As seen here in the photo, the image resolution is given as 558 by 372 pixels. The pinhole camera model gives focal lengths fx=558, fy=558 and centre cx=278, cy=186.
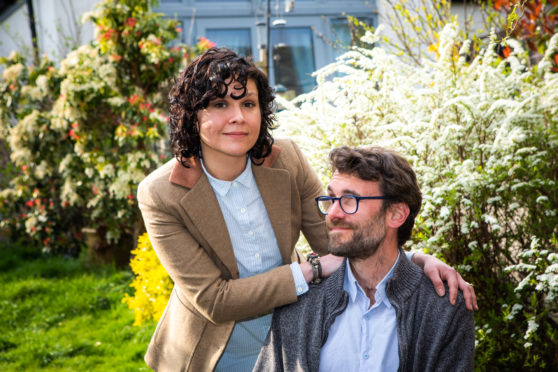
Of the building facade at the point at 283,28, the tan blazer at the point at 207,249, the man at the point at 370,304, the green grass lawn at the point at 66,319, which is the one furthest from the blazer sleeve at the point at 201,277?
the building facade at the point at 283,28

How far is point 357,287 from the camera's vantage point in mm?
2197

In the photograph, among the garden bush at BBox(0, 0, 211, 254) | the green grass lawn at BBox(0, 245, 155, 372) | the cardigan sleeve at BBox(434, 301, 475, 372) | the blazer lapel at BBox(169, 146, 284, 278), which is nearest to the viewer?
the cardigan sleeve at BBox(434, 301, 475, 372)

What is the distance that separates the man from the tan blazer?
16 cm

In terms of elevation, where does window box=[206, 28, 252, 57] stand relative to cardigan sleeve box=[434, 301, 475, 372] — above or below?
above

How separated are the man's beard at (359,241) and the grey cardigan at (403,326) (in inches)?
4.8

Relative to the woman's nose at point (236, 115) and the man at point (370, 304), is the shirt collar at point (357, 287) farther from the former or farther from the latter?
the woman's nose at point (236, 115)

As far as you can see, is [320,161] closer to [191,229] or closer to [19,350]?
[191,229]

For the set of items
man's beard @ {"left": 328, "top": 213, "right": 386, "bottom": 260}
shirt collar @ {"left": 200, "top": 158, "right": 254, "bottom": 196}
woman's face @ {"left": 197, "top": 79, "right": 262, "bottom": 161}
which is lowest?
man's beard @ {"left": 328, "top": 213, "right": 386, "bottom": 260}

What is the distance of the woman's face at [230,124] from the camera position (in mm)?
2170

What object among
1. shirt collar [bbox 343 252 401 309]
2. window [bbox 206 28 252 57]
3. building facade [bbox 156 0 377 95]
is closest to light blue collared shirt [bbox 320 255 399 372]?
shirt collar [bbox 343 252 401 309]

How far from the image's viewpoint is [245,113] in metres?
2.22

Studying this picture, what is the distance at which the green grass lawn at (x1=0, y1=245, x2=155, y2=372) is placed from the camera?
15.1ft

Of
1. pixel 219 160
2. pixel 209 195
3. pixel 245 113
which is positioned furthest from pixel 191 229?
pixel 245 113

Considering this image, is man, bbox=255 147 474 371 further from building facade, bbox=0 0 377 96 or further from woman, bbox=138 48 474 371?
building facade, bbox=0 0 377 96
